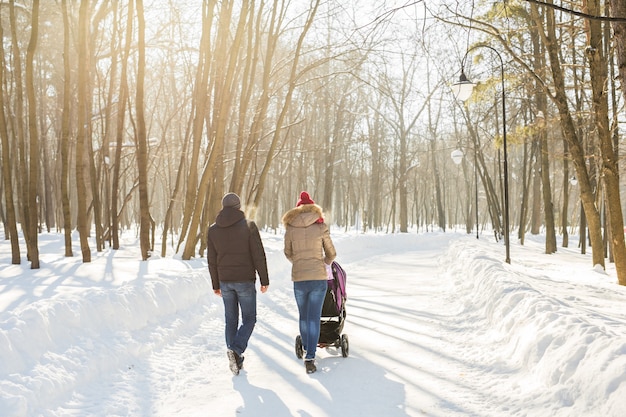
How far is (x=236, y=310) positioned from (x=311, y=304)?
0.88 meters

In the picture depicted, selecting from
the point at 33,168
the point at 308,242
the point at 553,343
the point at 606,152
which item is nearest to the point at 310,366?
the point at 308,242

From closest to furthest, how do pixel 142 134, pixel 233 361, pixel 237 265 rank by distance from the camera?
1. pixel 233 361
2. pixel 237 265
3. pixel 142 134

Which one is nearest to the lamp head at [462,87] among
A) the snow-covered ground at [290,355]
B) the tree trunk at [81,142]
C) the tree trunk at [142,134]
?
the snow-covered ground at [290,355]

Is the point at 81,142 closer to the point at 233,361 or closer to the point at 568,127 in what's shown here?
the point at 233,361

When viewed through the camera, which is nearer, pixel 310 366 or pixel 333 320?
pixel 310 366

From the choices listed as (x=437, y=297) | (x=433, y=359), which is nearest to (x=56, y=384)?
(x=433, y=359)

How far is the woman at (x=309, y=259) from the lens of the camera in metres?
6.12

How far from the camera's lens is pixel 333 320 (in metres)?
6.72

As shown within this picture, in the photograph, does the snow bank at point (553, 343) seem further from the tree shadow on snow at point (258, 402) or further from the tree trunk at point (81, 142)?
the tree trunk at point (81, 142)

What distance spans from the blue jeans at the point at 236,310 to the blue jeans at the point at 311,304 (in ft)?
1.80

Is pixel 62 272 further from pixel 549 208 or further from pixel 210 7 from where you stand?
pixel 549 208

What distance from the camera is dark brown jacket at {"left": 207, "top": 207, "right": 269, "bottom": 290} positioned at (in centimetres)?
603

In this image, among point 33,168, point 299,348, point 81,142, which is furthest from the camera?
point 81,142

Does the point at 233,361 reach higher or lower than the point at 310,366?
higher
